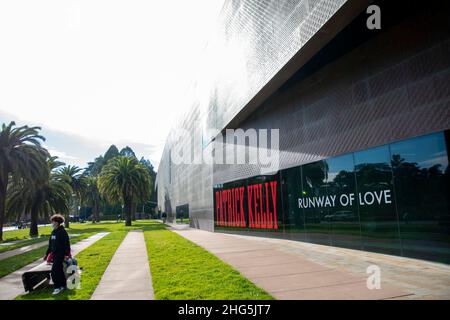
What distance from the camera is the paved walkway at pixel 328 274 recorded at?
18.9 feet

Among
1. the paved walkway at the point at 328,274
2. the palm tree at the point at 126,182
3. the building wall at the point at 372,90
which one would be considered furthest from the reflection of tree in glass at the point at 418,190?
the palm tree at the point at 126,182

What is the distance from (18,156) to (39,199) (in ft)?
23.4

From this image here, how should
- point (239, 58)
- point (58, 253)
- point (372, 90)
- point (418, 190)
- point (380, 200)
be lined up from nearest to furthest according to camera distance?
point (58, 253) → point (418, 190) → point (380, 200) → point (372, 90) → point (239, 58)

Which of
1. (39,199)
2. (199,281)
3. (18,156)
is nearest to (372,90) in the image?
(199,281)

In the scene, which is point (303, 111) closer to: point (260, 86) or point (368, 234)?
point (260, 86)

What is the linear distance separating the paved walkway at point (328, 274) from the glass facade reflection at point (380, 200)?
0.60 meters

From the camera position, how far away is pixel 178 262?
9797mm

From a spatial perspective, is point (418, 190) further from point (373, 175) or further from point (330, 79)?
point (330, 79)

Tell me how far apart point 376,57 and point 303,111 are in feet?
14.2

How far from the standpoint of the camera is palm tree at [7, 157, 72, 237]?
29109 millimetres

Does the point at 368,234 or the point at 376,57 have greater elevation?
the point at 376,57

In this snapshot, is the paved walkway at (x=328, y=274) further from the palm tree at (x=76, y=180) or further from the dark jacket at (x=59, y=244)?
the palm tree at (x=76, y=180)

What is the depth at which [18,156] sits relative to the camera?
24.5 m
